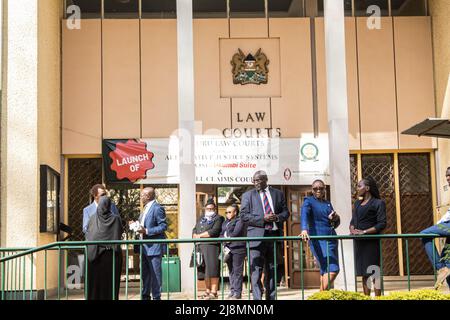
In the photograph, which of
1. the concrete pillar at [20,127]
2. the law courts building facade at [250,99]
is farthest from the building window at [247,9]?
the concrete pillar at [20,127]

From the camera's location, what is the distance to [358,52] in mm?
17719

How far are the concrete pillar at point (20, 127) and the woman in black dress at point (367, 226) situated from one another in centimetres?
690

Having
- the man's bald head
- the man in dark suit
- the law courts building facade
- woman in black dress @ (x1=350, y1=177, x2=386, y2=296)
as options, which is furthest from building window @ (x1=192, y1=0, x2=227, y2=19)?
woman in black dress @ (x1=350, y1=177, x2=386, y2=296)

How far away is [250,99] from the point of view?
57.4 feet

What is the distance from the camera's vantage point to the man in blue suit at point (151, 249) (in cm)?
1059

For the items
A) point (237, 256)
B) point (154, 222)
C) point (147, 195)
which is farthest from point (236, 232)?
point (147, 195)

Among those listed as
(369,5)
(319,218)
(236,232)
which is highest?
(369,5)

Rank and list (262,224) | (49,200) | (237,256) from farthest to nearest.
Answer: (49,200) → (237,256) → (262,224)

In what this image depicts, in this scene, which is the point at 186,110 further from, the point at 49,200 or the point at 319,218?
the point at 319,218

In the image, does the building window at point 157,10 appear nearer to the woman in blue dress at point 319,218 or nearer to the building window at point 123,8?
the building window at point 123,8

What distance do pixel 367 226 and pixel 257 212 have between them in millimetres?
1478
